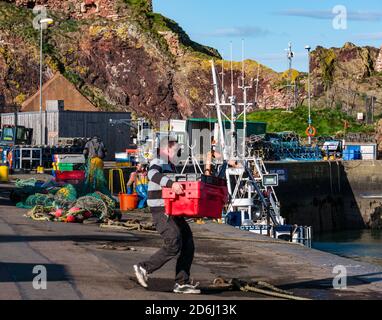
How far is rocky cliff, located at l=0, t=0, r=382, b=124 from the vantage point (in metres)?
89.2

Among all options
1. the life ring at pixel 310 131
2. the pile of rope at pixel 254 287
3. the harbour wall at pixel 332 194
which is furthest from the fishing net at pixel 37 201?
the life ring at pixel 310 131

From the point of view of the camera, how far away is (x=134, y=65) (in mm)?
93250

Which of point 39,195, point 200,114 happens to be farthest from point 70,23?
point 39,195

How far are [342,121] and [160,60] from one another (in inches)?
788

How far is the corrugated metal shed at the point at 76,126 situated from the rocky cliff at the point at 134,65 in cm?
2462

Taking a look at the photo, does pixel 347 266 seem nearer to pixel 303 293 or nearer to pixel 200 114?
pixel 303 293

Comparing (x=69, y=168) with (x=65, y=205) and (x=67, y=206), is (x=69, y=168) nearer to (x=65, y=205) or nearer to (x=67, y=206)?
(x=65, y=205)

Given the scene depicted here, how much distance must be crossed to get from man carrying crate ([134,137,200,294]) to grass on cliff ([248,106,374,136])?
6778 cm

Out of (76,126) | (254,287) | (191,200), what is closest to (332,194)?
(76,126)

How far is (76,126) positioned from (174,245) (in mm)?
48112

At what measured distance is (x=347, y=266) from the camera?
1519cm

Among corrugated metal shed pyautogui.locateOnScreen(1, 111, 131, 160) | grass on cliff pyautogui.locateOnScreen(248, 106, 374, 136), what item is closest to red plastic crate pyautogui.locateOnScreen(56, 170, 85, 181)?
corrugated metal shed pyautogui.locateOnScreen(1, 111, 131, 160)

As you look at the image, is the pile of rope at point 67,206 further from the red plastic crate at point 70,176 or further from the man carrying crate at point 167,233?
the man carrying crate at point 167,233

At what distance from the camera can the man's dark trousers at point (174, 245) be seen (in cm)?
1141
